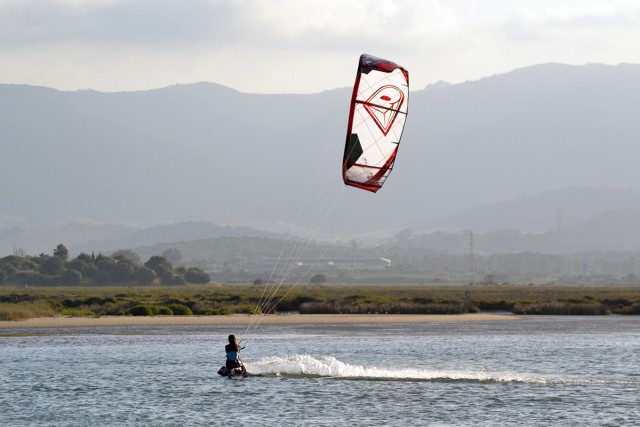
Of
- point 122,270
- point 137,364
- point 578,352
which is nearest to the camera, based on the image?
point 137,364

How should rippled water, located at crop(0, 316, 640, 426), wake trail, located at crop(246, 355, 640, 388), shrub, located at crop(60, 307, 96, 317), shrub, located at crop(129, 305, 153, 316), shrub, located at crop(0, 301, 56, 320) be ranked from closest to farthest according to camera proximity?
rippled water, located at crop(0, 316, 640, 426)
wake trail, located at crop(246, 355, 640, 388)
shrub, located at crop(0, 301, 56, 320)
shrub, located at crop(60, 307, 96, 317)
shrub, located at crop(129, 305, 153, 316)

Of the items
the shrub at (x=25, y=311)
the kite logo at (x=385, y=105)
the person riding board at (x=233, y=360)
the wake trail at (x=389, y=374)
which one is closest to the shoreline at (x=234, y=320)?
the shrub at (x=25, y=311)

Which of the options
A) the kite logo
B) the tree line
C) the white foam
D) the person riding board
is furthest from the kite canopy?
the tree line

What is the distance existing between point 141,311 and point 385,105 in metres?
46.0

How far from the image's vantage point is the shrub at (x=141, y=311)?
8294 centimetres

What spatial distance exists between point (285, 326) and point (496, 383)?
32497 mm

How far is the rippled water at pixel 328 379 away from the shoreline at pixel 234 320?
7322mm

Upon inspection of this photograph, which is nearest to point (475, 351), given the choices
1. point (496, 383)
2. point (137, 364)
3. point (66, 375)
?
point (496, 383)

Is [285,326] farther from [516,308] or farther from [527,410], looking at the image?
[527,410]

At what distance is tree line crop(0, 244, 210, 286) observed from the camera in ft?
538

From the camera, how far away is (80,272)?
16600cm

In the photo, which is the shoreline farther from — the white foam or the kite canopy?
the kite canopy

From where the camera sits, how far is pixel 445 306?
293 ft

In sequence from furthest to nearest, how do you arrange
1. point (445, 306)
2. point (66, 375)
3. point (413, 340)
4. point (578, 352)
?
point (445, 306)
point (413, 340)
point (578, 352)
point (66, 375)
